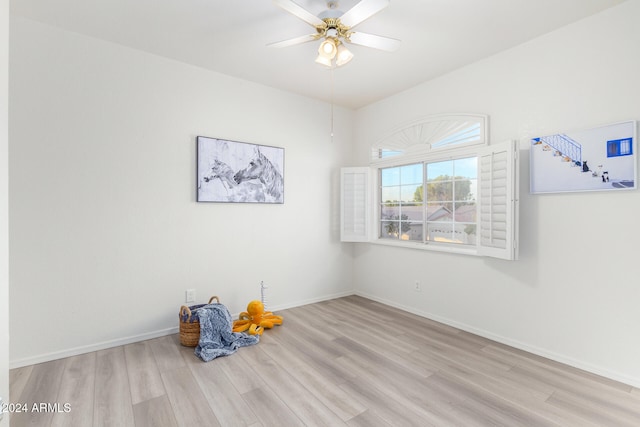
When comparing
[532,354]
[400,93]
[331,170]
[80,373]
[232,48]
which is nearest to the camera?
[80,373]

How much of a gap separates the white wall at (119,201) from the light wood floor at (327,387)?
1.19 feet

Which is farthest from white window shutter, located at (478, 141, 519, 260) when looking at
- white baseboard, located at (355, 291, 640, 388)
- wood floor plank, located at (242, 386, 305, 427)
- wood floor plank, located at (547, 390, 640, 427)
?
wood floor plank, located at (242, 386, 305, 427)

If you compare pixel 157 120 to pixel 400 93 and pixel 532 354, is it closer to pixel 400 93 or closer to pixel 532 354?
pixel 400 93

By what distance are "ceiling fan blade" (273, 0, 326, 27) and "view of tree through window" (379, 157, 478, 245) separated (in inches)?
81.6

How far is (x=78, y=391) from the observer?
2.07 meters

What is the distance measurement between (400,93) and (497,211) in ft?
6.28

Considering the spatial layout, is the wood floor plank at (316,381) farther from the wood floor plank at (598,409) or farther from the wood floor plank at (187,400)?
the wood floor plank at (598,409)

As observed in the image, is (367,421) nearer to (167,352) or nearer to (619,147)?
(167,352)

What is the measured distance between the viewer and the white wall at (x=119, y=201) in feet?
7.97

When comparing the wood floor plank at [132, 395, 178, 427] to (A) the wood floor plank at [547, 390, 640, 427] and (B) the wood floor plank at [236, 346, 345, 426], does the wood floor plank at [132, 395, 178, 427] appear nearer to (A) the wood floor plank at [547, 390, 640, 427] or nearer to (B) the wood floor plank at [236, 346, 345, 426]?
(B) the wood floor plank at [236, 346, 345, 426]

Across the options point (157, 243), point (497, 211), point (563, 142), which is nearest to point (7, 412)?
point (157, 243)

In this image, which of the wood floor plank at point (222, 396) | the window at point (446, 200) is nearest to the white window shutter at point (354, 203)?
the window at point (446, 200)

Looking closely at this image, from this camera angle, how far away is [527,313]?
8.83ft

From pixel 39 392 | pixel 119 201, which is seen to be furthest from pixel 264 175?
pixel 39 392
